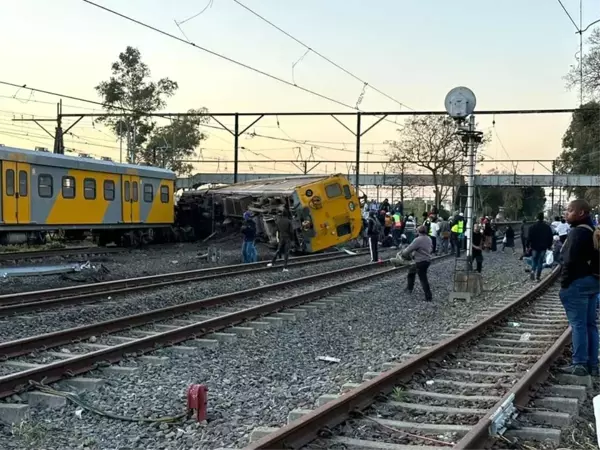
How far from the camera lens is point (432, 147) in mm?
51719

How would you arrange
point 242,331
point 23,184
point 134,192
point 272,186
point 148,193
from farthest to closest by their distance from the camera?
point 148,193
point 134,192
point 272,186
point 23,184
point 242,331

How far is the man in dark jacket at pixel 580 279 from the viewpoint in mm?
7039

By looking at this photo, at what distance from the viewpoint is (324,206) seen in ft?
81.3

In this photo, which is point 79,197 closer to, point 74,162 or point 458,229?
point 74,162

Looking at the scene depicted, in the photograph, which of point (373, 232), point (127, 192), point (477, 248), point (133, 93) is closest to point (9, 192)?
point (127, 192)

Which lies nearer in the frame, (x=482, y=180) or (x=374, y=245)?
(x=374, y=245)

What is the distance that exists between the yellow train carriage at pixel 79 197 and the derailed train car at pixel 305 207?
2.90 metres

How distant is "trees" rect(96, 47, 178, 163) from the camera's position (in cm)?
5238

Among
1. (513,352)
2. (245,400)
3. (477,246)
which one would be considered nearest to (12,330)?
(245,400)

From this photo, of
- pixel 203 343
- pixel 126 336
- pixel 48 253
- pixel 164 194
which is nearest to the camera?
pixel 203 343

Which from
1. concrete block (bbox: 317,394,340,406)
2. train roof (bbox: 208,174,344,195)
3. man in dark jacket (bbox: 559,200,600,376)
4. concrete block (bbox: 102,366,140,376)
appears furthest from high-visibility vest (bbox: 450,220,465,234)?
concrete block (bbox: 317,394,340,406)

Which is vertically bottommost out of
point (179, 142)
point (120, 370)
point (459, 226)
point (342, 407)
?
point (120, 370)

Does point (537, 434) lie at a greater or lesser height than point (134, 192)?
lesser

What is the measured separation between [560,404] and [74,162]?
19910mm
